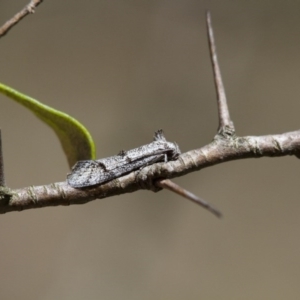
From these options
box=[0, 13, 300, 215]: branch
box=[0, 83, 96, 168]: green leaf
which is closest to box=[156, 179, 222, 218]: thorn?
box=[0, 13, 300, 215]: branch

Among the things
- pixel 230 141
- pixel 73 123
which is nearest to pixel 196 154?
pixel 230 141

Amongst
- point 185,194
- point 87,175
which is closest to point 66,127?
point 87,175

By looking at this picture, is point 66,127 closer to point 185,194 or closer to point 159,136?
point 159,136

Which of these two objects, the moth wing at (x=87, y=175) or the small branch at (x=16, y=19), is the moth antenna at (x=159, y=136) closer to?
the moth wing at (x=87, y=175)

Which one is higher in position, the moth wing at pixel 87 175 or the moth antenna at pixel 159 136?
the moth antenna at pixel 159 136

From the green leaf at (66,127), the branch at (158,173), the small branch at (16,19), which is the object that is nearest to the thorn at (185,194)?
the branch at (158,173)

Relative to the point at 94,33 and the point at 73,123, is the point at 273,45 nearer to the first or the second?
the point at 94,33

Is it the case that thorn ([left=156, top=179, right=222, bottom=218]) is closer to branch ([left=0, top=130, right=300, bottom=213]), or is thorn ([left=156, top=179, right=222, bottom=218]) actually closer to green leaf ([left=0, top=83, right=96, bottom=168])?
branch ([left=0, top=130, right=300, bottom=213])
